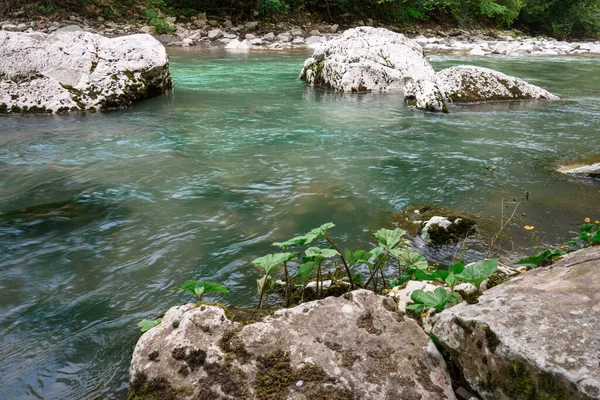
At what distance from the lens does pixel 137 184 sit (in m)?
4.65

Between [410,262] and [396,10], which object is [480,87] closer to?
[410,262]

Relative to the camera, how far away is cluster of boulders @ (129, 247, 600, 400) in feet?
5.12

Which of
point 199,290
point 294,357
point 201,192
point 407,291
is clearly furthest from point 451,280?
point 201,192

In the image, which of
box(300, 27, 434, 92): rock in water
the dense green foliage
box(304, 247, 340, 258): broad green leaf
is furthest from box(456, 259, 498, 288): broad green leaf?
the dense green foliage

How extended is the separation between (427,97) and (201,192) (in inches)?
203

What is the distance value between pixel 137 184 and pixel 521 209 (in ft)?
11.7

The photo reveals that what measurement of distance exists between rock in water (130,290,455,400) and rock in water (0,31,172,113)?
22.1ft

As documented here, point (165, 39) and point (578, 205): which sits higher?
point (165, 39)

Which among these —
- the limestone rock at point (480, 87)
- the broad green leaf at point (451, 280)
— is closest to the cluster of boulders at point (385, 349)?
the broad green leaf at point (451, 280)

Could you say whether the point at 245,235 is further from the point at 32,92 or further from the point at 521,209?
the point at 32,92

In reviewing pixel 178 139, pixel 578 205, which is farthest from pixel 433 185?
pixel 178 139

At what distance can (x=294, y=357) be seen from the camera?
1.84m

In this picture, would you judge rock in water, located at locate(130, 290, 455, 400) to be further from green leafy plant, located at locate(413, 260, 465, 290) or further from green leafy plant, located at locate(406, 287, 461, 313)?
green leafy plant, located at locate(413, 260, 465, 290)

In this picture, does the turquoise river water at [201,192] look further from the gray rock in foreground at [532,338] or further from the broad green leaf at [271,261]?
the gray rock in foreground at [532,338]
